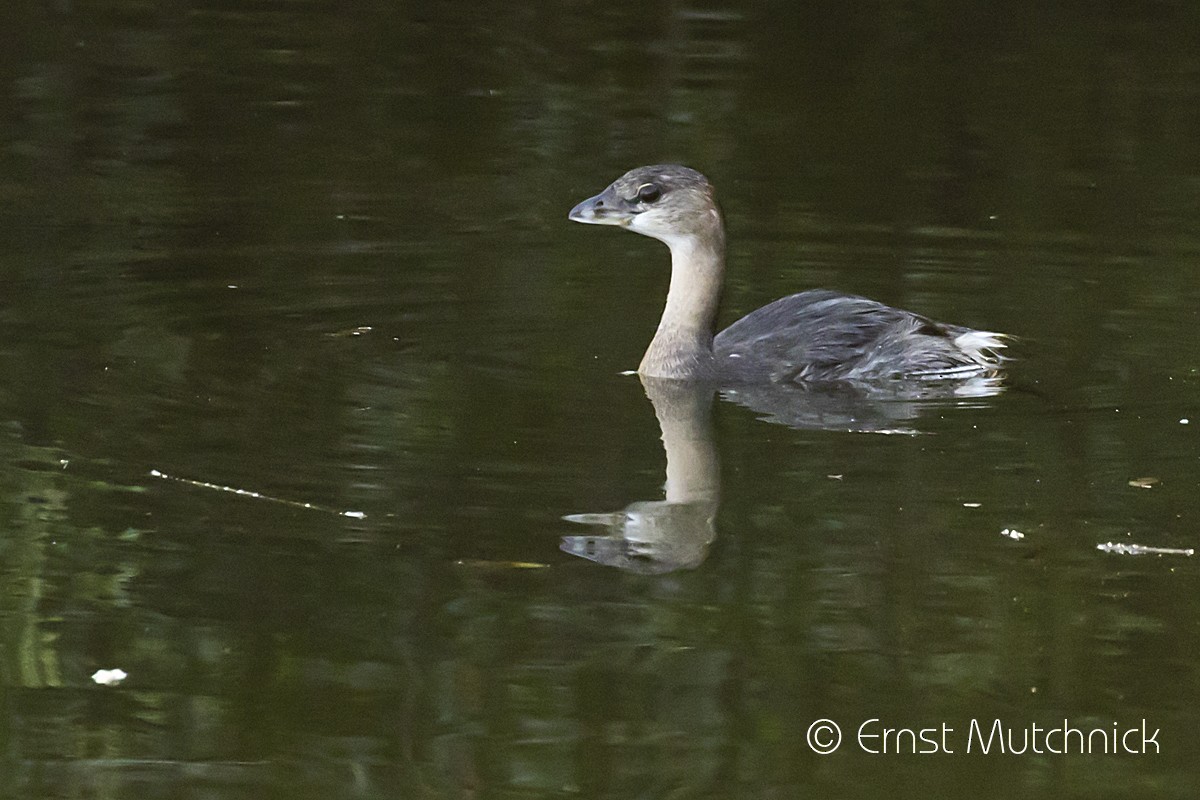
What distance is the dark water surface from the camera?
5027 mm

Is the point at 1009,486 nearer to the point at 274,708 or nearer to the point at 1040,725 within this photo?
the point at 1040,725

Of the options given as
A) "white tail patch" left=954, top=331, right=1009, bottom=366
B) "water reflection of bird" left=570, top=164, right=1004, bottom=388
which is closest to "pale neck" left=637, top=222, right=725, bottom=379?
"water reflection of bird" left=570, top=164, right=1004, bottom=388

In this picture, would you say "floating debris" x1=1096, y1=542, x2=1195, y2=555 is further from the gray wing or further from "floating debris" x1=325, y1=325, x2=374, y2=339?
"floating debris" x1=325, y1=325, x2=374, y2=339

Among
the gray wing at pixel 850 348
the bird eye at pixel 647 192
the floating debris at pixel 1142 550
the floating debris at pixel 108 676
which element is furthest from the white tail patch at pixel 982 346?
the floating debris at pixel 108 676

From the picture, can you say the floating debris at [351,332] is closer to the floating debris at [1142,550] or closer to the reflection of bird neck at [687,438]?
the reflection of bird neck at [687,438]

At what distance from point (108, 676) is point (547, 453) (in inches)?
81.3

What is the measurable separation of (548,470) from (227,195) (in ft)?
14.9

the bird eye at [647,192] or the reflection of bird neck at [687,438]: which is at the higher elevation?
the bird eye at [647,192]

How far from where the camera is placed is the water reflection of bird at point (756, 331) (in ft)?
26.8

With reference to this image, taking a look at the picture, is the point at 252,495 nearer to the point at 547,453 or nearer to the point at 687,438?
the point at 547,453

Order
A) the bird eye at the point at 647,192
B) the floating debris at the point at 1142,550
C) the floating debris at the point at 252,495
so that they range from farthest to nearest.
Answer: the bird eye at the point at 647,192
the floating debris at the point at 252,495
the floating debris at the point at 1142,550

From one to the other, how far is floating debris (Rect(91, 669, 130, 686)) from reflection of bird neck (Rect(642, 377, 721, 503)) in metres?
1.97

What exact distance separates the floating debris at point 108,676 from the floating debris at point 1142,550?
2675 millimetres

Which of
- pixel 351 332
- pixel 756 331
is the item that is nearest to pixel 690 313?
pixel 756 331
